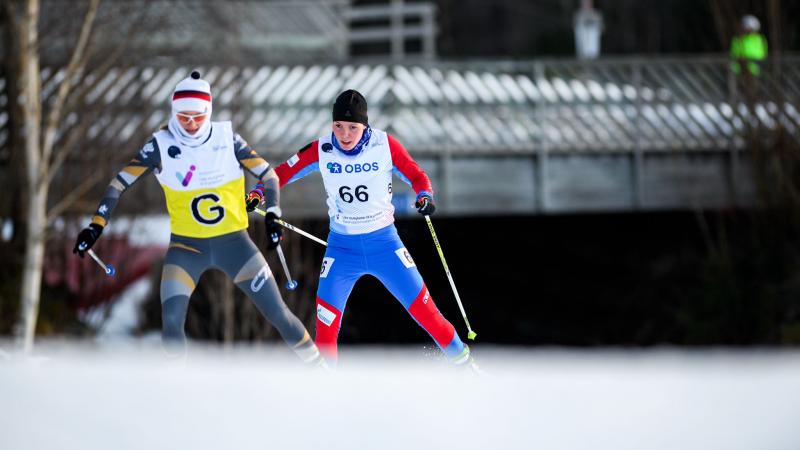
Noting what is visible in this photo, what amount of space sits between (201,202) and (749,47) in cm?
1055

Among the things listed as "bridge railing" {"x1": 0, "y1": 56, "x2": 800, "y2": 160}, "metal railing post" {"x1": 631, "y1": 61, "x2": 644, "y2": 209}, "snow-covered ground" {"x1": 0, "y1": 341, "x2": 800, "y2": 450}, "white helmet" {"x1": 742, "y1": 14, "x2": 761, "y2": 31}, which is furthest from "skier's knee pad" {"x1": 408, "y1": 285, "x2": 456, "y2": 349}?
"white helmet" {"x1": 742, "y1": 14, "x2": 761, "y2": 31}

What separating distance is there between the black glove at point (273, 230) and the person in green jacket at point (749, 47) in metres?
8.31

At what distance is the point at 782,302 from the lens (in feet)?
44.1

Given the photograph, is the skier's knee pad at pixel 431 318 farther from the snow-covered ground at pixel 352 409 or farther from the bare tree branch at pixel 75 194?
the bare tree branch at pixel 75 194

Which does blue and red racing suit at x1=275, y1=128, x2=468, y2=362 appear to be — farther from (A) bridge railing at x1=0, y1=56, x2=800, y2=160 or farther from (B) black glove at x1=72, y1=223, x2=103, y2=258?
(A) bridge railing at x1=0, y1=56, x2=800, y2=160

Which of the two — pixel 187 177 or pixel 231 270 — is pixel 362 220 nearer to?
pixel 231 270

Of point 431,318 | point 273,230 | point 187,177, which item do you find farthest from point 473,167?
point 273,230

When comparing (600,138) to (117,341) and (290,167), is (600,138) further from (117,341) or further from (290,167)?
(290,167)

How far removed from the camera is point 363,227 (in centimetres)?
669

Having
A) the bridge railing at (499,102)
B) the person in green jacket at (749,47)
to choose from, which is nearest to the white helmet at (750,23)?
the person in green jacket at (749,47)

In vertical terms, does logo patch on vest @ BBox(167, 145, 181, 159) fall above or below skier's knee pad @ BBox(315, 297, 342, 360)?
above

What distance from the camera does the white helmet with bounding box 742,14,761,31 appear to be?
46.6ft

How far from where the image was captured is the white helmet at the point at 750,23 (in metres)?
14.2

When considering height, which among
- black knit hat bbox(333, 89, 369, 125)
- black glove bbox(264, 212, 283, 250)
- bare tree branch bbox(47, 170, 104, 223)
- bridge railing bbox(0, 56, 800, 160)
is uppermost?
bridge railing bbox(0, 56, 800, 160)
